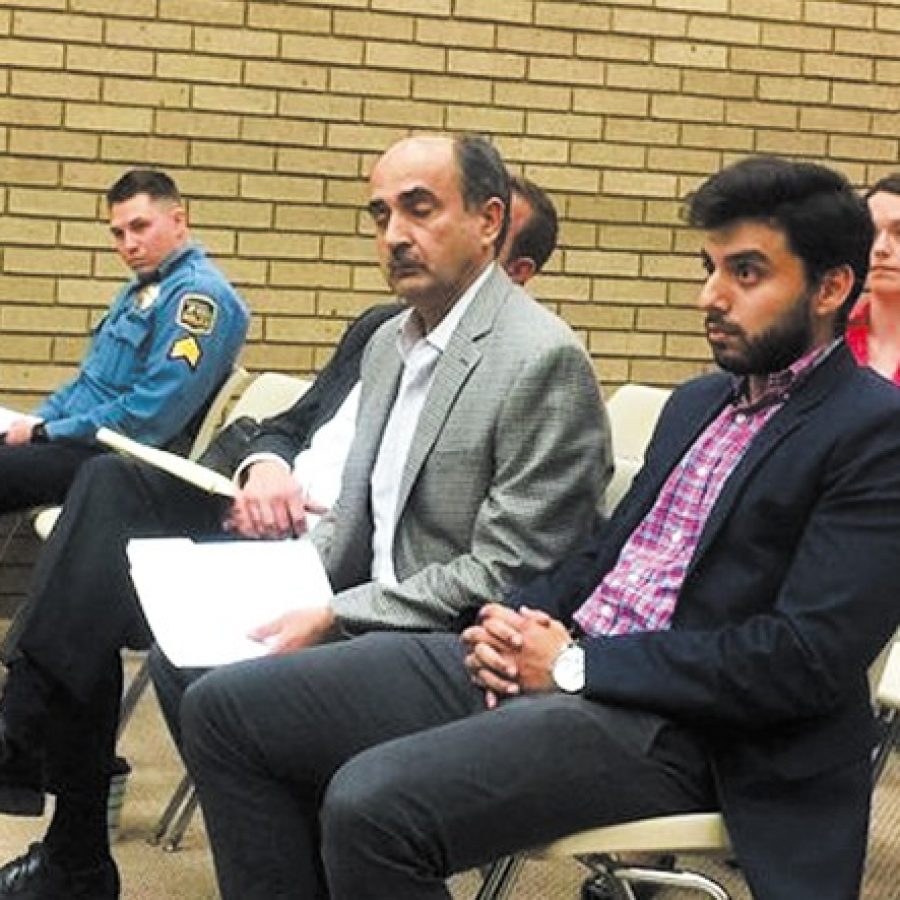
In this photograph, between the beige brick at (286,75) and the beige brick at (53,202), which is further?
the beige brick at (286,75)

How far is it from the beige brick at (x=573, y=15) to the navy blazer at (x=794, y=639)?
11.5ft

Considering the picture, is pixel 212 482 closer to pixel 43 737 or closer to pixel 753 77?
pixel 43 737

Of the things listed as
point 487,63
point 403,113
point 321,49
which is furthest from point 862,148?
point 321,49

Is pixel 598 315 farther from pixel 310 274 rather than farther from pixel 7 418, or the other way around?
pixel 7 418

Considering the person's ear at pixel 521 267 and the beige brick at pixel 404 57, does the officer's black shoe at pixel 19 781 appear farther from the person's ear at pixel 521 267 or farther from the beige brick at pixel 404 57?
the beige brick at pixel 404 57

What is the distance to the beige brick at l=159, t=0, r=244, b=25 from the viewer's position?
5.18 meters

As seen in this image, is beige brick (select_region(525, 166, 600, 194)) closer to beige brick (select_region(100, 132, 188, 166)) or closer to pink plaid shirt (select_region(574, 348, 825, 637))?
beige brick (select_region(100, 132, 188, 166))

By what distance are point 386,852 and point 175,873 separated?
1.48 metres

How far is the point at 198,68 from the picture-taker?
5.23 meters

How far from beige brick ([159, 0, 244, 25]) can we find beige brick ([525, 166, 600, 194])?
1.05 metres

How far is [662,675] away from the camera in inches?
83.9

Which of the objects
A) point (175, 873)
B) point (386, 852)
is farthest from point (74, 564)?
point (386, 852)

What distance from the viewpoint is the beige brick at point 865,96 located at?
5.82 meters

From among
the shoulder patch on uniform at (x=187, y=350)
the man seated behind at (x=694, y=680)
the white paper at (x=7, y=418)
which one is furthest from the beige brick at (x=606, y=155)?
the man seated behind at (x=694, y=680)
